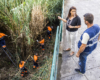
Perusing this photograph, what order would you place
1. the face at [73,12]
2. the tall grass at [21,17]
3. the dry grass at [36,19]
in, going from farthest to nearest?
the dry grass at [36,19]
the tall grass at [21,17]
the face at [73,12]

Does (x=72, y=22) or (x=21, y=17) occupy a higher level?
(x=21, y=17)

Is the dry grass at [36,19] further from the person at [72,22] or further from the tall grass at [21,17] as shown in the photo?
the person at [72,22]

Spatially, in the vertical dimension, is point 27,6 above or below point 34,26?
above

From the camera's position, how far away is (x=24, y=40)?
12.3ft

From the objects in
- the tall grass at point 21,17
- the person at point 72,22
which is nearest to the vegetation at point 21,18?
the tall grass at point 21,17

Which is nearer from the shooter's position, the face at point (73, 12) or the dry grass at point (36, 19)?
the face at point (73, 12)

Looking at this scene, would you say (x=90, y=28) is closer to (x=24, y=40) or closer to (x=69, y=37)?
(x=69, y=37)

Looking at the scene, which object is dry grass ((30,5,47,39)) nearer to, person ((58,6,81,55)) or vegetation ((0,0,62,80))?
vegetation ((0,0,62,80))

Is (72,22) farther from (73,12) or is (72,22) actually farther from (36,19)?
(36,19)

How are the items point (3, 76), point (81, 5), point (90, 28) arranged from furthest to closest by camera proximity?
point (81, 5), point (3, 76), point (90, 28)

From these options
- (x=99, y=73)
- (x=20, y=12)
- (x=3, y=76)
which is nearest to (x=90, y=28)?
(x=99, y=73)

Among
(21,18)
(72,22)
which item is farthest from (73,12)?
(21,18)

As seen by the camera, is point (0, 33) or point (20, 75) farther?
point (20, 75)

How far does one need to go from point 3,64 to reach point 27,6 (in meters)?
3.02
